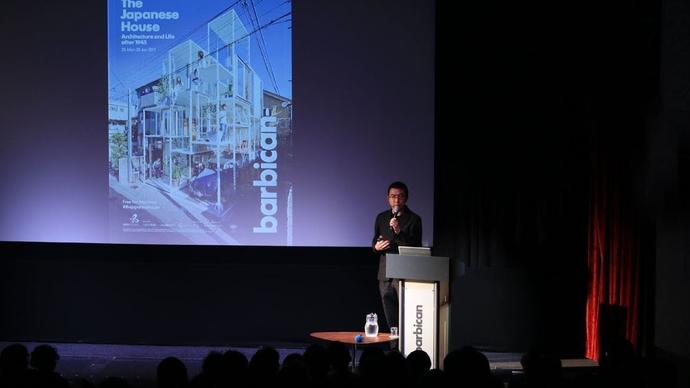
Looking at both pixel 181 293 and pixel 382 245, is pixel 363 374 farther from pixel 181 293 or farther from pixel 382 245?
pixel 181 293

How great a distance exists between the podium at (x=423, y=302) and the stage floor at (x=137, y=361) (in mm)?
819

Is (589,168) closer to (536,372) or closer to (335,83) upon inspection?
(335,83)

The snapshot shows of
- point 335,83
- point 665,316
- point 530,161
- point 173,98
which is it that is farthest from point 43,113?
point 665,316

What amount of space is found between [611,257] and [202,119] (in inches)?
145

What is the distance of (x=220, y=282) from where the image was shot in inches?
290

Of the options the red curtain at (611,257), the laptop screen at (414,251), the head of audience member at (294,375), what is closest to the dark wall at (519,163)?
the red curtain at (611,257)

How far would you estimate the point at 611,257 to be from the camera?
21.5 ft

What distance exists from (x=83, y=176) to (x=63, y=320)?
4.47ft

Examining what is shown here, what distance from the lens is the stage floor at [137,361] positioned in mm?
6168

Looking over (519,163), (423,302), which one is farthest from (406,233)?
(519,163)

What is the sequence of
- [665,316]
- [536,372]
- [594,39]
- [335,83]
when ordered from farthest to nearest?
[335,83], [594,39], [665,316], [536,372]

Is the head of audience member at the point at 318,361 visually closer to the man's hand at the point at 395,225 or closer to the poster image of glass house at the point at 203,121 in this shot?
the man's hand at the point at 395,225

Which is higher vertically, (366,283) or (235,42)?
(235,42)

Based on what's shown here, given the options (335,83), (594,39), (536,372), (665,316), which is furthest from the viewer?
(335,83)
